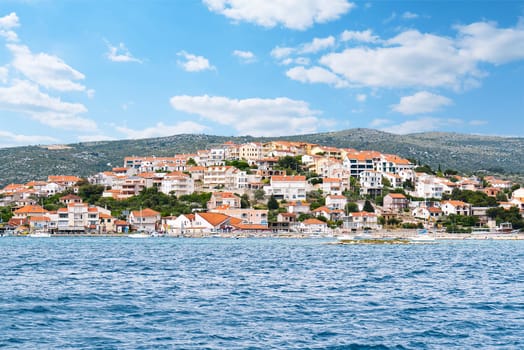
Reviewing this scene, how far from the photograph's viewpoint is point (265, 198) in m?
116

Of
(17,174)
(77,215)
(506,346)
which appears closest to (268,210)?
(77,215)

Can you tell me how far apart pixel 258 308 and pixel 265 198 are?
3747 inches

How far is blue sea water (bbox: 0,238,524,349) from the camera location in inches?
659

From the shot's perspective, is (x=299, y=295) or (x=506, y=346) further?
(x=299, y=295)

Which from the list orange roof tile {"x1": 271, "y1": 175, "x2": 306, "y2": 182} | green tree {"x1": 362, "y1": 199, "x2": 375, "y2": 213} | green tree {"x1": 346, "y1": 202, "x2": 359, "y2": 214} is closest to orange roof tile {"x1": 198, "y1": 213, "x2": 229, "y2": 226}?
orange roof tile {"x1": 271, "y1": 175, "x2": 306, "y2": 182}

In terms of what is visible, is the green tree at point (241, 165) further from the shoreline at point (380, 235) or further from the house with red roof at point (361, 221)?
the shoreline at point (380, 235)

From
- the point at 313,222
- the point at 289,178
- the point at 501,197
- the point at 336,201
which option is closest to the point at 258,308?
the point at 313,222

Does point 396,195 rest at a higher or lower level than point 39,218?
higher

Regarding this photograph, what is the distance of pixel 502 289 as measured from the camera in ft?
88.3

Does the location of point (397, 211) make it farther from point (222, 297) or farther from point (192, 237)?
point (222, 297)

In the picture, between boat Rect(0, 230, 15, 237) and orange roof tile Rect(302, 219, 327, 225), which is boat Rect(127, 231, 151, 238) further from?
orange roof tile Rect(302, 219, 327, 225)

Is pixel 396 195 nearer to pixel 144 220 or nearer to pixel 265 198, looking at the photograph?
pixel 265 198

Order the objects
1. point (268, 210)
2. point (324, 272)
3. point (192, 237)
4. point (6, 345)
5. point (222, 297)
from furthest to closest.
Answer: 1. point (268, 210)
2. point (192, 237)
3. point (324, 272)
4. point (222, 297)
5. point (6, 345)

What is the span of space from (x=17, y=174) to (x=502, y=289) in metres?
178
